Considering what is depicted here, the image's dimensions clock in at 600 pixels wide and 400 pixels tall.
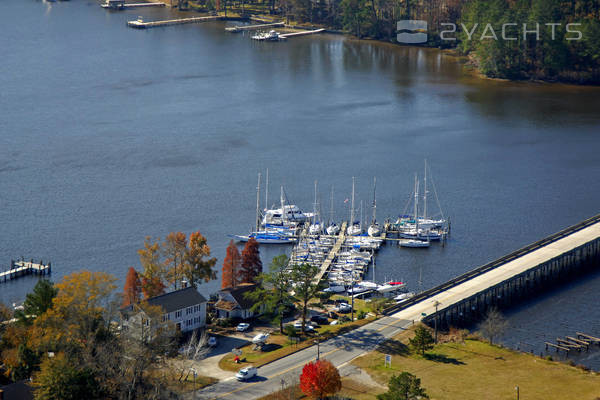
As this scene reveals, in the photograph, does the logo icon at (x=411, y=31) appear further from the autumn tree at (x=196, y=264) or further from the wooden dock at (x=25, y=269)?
the autumn tree at (x=196, y=264)

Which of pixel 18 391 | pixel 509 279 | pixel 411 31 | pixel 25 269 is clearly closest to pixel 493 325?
pixel 509 279

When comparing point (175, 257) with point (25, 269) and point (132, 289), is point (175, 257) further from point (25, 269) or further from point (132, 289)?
point (25, 269)

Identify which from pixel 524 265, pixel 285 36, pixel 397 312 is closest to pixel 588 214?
pixel 524 265

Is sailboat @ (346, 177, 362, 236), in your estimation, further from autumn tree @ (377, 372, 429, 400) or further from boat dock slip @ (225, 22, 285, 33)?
boat dock slip @ (225, 22, 285, 33)

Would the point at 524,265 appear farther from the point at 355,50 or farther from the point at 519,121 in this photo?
the point at 355,50

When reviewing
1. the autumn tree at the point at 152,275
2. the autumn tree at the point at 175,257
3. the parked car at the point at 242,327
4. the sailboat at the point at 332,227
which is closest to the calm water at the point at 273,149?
the sailboat at the point at 332,227
